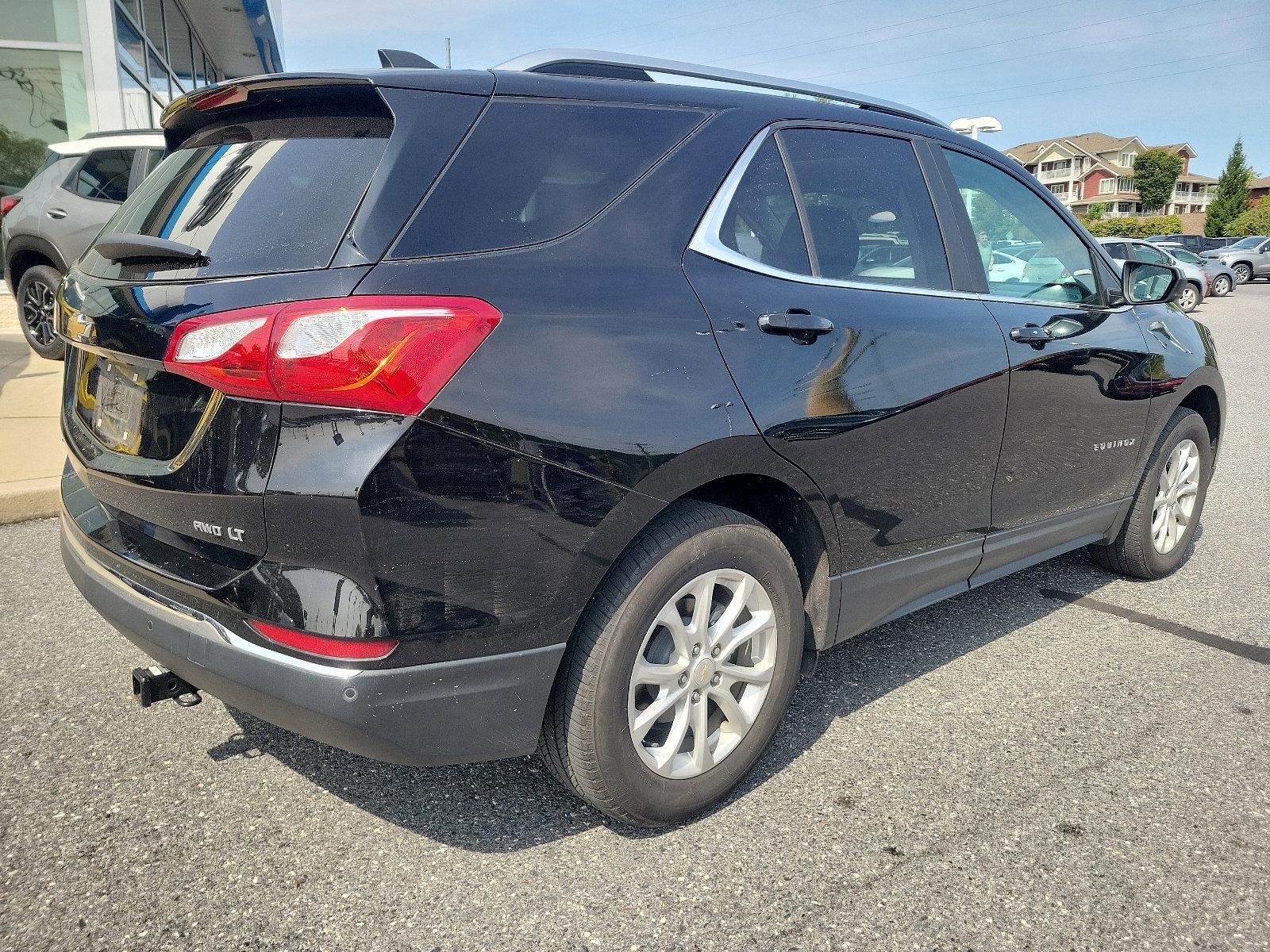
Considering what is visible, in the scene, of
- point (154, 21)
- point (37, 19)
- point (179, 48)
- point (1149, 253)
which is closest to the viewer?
point (37, 19)

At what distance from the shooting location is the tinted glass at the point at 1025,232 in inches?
133

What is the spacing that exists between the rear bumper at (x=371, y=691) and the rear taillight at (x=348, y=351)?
1.71ft

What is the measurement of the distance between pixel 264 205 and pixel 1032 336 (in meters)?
2.42

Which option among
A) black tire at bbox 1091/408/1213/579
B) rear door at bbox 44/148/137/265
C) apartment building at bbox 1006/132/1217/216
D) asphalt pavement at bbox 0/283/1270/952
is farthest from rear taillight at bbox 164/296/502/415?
apartment building at bbox 1006/132/1217/216

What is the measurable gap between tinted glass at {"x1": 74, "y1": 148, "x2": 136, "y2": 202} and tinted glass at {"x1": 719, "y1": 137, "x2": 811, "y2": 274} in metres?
7.87

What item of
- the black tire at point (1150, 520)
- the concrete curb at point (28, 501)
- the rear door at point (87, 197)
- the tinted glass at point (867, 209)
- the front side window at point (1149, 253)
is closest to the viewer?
the tinted glass at point (867, 209)

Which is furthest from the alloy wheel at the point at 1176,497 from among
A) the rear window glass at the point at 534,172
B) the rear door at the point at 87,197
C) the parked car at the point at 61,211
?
the rear door at the point at 87,197

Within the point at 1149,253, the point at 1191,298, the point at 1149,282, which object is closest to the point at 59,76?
the point at 1149,282

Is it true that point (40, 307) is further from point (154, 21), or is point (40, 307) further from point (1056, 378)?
point (154, 21)

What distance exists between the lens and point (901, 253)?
10.00 ft

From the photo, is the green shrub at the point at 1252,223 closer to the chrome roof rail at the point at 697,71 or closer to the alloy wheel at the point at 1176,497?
the alloy wheel at the point at 1176,497

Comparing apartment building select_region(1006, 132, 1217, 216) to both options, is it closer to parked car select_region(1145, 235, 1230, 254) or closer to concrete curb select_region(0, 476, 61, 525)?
parked car select_region(1145, 235, 1230, 254)

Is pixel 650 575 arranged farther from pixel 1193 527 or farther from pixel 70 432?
pixel 1193 527

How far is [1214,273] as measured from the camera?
30.2 metres
